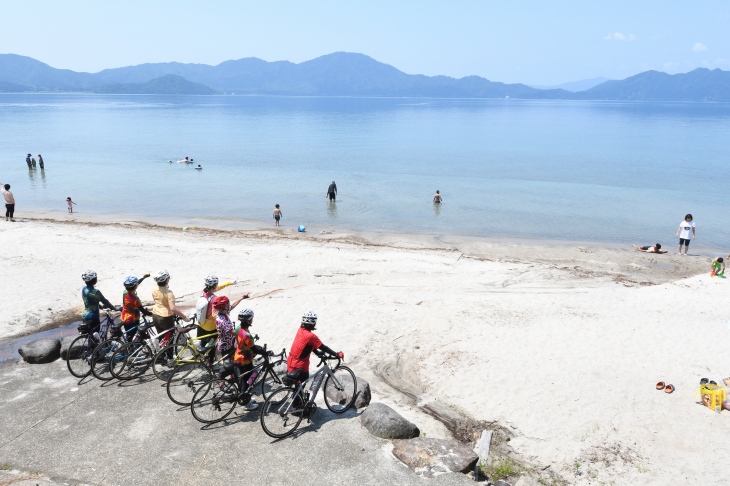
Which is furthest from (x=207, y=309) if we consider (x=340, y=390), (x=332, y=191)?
(x=332, y=191)

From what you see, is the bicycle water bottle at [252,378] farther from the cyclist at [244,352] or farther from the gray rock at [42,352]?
the gray rock at [42,352]

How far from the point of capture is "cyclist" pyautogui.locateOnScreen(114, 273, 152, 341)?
34.1 ft

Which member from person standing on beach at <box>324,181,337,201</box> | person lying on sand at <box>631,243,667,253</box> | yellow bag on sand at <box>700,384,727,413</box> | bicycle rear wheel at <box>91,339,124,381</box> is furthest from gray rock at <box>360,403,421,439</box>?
person standing on beach at <box>324,181,337,201</box>

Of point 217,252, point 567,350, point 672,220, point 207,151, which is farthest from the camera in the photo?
point 207,151

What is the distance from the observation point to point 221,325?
9.33 meters

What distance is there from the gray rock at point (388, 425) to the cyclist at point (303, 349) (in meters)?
1.32

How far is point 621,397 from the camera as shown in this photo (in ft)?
36.1

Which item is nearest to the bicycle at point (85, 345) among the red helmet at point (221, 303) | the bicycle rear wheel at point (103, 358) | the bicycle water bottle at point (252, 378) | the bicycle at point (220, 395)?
the bicycle rear wheel at point (103, 358)

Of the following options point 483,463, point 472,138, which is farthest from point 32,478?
point 472,138

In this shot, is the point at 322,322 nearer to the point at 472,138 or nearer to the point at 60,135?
the point at 472,138

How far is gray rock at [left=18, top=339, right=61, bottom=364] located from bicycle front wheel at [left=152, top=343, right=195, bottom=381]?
2.35 m

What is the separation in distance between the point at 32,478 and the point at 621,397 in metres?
10.5

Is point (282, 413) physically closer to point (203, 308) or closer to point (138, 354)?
point (203, 308)

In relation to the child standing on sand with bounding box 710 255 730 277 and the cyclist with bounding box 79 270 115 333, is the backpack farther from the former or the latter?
the child standing on sand with bounding box 710 255 730 277
